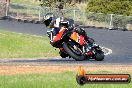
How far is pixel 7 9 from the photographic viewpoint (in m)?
48.5

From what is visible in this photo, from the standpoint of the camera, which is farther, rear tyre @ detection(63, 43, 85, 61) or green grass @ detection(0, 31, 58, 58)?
green grass @ detection(0, 31, 58, 58)

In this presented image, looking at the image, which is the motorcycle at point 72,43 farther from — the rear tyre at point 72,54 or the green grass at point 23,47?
the green grass at point 23,47

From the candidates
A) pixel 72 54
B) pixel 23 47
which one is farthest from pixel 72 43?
pixel 23 47

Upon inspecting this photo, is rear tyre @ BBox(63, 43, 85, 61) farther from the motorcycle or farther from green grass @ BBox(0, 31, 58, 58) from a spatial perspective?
green grass @ BBox(0, 31, 58, 58)

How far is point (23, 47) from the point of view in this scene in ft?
91.4

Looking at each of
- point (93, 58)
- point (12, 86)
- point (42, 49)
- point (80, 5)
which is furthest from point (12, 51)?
point (80, 5)

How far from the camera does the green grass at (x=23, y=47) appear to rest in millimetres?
25452

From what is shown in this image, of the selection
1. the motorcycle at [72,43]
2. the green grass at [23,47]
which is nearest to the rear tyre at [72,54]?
the motorcycle at [72,43]

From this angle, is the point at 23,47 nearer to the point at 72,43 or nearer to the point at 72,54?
the point at 72,43

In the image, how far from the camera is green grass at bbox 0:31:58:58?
25.5 meters

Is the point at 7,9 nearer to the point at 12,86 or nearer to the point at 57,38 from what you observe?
the point at 57,38

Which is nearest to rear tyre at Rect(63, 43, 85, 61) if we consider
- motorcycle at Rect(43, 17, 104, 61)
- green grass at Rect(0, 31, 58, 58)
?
motorcycle at Rect(43, 17, 104, 61)

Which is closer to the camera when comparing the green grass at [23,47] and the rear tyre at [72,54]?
the rear tyre at [72,54]

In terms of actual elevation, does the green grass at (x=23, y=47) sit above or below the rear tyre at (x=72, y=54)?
below
